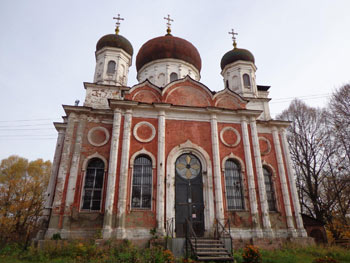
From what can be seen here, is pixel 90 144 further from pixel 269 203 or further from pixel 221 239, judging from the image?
pixel 269 203

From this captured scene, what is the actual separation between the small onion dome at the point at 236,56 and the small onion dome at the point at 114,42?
7.51 metres

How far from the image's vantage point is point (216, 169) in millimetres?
13367

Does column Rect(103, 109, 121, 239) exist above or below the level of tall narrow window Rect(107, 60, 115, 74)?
below

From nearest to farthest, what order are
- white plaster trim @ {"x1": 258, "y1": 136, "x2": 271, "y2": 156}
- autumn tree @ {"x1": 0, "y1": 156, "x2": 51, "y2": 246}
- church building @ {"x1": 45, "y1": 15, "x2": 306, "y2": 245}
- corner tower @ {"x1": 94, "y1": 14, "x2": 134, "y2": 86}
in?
church building @ {"x1": 45, "y1": 15, "x2": 306, "y2": 245}, white plaster trim @ {"x1": 258, "y1": 136, "x2": 271, "y2": 156}, corner tower @ {"x1": 94, "y1": 14, "x2": 134, "y2": 86}, autumn tree @ {"x1": 0, "y1": 156, "x2": 51, "y2": 246}

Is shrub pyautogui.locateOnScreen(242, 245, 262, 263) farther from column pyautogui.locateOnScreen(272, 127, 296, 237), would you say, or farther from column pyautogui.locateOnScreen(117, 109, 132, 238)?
column pyautogui.locateOnScreen(117, 109, 132, 238)

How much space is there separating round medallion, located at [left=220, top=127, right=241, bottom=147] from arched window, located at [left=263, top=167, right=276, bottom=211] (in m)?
2.70

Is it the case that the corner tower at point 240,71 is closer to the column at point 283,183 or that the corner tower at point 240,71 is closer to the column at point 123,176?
the column at point 283,183

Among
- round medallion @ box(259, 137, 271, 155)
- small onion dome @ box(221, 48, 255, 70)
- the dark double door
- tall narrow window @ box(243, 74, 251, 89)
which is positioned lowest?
the dark double door

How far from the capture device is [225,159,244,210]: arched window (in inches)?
523

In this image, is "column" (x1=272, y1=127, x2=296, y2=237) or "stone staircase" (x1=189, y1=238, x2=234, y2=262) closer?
"stone staircase" (x1=189, y1=238, x2=234, y2=262)

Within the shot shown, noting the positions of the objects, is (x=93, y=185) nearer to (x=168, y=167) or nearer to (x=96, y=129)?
(x=96, y=129)

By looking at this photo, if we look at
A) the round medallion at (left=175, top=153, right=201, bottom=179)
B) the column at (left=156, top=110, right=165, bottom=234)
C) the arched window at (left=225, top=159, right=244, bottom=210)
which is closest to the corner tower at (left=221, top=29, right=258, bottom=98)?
the arched window at (left=225, top=159, right=244, bottom=210)

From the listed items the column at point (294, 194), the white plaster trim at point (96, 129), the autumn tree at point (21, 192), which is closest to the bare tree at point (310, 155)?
the column at point (294, 194)

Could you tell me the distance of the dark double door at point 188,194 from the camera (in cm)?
1234
